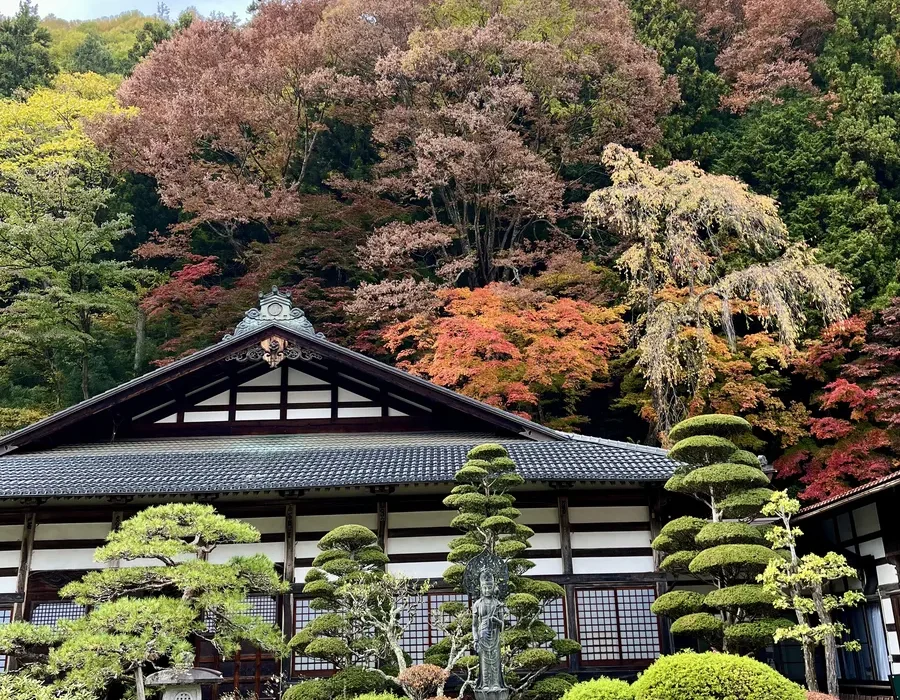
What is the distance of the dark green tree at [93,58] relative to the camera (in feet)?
136

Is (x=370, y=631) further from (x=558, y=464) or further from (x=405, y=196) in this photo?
(x=405, y=196)

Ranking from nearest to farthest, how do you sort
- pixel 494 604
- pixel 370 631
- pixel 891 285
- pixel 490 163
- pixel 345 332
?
pixel 494 604 < pixel 370 631 < pixel 891 285 < pixel 490 163 < pixel 345 332

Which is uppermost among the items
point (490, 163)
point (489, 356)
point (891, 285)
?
point (490, 163)

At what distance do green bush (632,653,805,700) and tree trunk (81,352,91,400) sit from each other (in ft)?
79.8

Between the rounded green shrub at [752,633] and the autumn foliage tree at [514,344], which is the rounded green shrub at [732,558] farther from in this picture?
the autumn foliage tree at [514,344]

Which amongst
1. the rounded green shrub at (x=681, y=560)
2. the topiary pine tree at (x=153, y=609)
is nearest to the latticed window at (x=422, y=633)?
the topiary pine tree at (x=153, y=609)

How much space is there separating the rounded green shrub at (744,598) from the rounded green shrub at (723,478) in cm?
148

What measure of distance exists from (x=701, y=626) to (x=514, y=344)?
1156 centimetres

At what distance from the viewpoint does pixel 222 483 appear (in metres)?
14.0

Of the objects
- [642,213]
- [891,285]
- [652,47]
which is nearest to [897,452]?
[891,285]

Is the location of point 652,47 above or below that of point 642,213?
above

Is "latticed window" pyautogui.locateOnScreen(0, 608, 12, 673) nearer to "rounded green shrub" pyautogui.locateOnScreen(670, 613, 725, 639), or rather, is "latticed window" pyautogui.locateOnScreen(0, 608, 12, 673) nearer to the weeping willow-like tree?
"rounded green shrub" pyautogui.locateOnScreen(670, 613, 725, 639)

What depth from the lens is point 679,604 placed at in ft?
39.2

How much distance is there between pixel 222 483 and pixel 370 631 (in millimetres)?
3857
